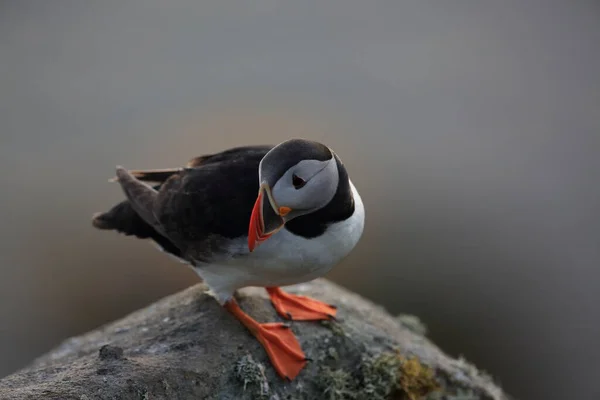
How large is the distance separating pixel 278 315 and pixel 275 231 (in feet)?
4.43

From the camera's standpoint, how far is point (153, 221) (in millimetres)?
4078

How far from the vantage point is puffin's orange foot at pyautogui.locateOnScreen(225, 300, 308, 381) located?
12.6 feet

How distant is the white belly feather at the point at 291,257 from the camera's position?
347 cm

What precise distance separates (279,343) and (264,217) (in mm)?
1139

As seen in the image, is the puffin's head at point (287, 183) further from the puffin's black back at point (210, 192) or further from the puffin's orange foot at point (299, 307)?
the puffin's orange foot at point (299, 307)

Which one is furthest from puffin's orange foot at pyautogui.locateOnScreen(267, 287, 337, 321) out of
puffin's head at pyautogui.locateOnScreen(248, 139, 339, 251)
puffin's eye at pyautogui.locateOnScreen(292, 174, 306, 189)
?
puffin's eye at pyautogui.locateOnScreen(292, 174, 306, 189)

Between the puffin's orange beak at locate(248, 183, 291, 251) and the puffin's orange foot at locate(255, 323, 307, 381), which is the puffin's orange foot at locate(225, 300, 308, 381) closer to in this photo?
the puffin's orange foot at locate(255, 323, 307, 381)

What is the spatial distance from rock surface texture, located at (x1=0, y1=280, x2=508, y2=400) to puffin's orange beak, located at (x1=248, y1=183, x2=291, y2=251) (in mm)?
914

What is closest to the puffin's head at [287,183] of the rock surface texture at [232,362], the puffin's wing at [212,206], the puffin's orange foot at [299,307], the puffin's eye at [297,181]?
the puffin's eye at [297,181]

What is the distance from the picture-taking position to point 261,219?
3.07 metres

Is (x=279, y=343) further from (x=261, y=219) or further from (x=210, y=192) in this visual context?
(x=261, y=219)

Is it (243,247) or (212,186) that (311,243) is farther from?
(212,186)

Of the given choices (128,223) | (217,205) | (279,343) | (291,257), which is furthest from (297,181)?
(128,223)

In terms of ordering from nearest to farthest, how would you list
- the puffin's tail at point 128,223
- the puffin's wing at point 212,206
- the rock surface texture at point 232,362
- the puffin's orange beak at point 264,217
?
the puffin's orange beak at point 264,217
the rock surface texture at point 232,362
the puffin's wing at point 212,206
the puffin's tail at point 128,223
